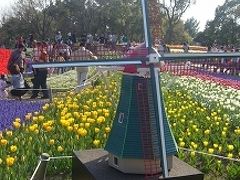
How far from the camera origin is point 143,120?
14.6 feet

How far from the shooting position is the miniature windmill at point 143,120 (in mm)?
4328

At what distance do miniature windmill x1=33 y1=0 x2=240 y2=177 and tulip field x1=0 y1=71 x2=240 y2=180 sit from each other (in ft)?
2.87

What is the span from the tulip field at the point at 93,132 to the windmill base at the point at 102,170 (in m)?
0.65

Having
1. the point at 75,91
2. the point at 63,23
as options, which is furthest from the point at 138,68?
the point at 63,23


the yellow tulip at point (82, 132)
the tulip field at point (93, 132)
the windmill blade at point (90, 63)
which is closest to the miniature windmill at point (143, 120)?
the windmill blade at point (90, 63)

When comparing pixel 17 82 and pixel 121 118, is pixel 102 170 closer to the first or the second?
pixel 121 118

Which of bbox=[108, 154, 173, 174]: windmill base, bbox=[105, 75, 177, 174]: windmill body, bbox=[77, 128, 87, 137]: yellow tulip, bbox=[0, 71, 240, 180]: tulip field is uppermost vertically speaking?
bbox=[105, 75, 177, 174]: windmill body

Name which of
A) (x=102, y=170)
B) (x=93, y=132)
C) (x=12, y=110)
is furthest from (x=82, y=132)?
(x=12, y=110)

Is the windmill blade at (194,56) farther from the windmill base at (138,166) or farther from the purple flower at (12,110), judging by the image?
the purple flower at (12,110)

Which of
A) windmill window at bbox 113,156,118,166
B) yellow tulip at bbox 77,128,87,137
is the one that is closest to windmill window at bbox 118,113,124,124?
windmill window at bbox 113,156,118,166

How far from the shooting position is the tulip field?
5777 mm

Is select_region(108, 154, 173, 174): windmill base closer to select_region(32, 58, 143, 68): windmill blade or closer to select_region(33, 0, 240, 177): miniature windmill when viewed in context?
select_region(33, 0, 240, 177): miniature windmill

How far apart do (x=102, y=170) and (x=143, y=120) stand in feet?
2.28

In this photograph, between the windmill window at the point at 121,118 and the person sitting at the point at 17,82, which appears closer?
the windmill window at the point at 121,118
